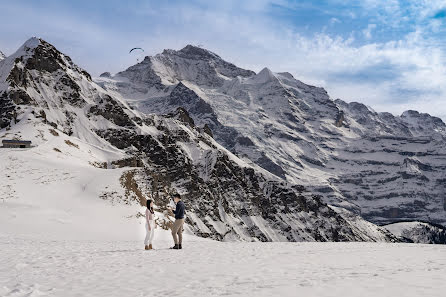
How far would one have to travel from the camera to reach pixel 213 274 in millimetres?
15539

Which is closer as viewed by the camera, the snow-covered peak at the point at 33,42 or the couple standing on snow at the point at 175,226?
the couple standing on snow at the point at 175,226

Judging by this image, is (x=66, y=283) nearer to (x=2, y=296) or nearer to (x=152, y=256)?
(x=2, y=296)

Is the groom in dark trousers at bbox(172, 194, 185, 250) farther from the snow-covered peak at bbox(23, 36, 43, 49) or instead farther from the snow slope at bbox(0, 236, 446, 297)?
the snow-covered peak at bbox(23, 36, 43, 49)

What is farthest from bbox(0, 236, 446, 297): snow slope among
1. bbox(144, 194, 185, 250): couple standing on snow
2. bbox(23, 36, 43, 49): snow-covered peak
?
bbox(23, 36, 43, 49): snow-covered peak

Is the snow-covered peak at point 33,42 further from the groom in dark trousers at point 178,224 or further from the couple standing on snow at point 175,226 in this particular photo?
the groom in dark trousers at point 178,224

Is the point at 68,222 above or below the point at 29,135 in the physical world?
below

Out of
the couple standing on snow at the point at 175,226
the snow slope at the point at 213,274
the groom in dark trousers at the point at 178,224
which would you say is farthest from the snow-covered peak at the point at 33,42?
the snow slope at the point at 213,274

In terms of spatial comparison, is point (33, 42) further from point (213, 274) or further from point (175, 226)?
point (213, 274)

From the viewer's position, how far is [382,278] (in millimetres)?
14000

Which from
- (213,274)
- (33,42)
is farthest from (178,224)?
(33,42)

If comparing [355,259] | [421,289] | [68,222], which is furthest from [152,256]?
[68,222]

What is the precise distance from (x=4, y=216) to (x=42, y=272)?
25.6 meters

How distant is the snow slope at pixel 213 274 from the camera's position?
12.4m

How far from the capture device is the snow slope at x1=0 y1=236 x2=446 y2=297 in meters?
12.4
